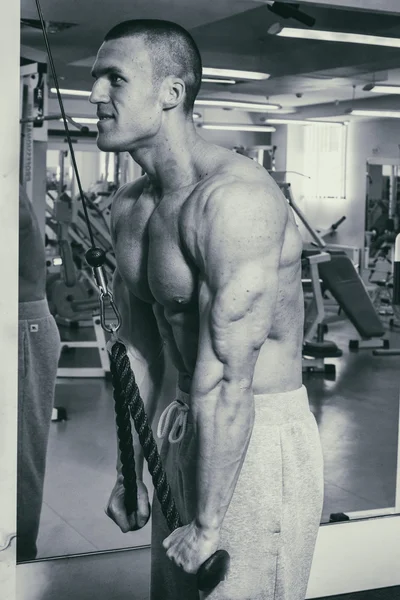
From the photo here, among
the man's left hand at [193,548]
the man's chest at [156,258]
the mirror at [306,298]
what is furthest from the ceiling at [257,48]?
the man's left hand at [193,548]

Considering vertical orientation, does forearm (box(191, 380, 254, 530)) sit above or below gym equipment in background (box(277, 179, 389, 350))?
above

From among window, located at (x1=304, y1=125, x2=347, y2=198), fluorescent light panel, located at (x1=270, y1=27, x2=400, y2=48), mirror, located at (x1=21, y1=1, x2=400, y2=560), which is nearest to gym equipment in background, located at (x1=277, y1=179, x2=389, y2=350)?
mirror, located at (x1=21, y1=1, x2=400, y2=560)

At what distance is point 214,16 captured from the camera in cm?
595

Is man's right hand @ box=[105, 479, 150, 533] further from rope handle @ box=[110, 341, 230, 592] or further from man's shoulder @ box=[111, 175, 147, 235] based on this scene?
man's shoulder @ box=[111, 175, 147, 235]

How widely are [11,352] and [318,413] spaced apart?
121 inches

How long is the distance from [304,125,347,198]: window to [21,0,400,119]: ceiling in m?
0.31

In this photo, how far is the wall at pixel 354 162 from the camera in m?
10.6

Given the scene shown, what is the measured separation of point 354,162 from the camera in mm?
10883

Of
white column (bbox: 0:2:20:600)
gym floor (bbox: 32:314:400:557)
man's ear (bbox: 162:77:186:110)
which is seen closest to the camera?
man's ear (bbox: 162:77:186:110)

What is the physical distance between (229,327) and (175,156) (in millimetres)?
346

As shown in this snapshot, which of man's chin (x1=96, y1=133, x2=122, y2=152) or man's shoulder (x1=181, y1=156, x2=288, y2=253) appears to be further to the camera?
man's chin (x1=96, y1=133, x2=122, y2=152)

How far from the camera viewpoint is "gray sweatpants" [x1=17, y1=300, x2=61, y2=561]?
2.68 meters

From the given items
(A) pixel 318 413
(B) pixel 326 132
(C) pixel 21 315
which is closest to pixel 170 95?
(C) pixel 21 315

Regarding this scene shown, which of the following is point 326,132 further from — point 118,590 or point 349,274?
point 118,590
